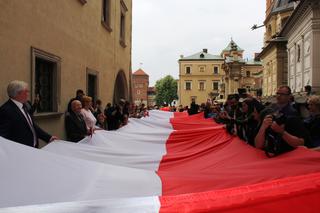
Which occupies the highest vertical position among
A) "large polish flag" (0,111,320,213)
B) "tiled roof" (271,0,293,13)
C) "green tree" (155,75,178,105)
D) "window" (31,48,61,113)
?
"tiled roof" (271,0,293,13)

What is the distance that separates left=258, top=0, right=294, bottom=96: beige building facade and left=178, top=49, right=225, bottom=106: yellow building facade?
5183 cm

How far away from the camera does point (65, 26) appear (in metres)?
10.8

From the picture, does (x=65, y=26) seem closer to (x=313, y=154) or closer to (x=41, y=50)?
(x=41, y=50)

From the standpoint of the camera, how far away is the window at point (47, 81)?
30.8ft

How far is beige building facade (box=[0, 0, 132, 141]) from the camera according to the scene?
24.7 feet

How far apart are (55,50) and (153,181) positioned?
22.7 feet

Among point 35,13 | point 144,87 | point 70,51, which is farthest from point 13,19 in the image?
point 144,87

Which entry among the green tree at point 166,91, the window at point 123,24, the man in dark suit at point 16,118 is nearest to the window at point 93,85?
the window at point 123,24

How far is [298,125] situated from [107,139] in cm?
335

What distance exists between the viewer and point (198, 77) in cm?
11525

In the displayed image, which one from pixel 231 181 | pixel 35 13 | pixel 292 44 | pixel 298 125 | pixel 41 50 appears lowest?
pixel 231 181

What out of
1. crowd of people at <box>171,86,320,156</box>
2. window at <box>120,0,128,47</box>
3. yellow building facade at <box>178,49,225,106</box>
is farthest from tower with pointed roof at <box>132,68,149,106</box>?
crowd of people at <box>171,86,320,156</box>

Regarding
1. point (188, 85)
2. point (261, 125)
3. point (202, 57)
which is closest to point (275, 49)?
point (261, 125)

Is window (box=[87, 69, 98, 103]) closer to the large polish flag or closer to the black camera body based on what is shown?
the large polish flag
